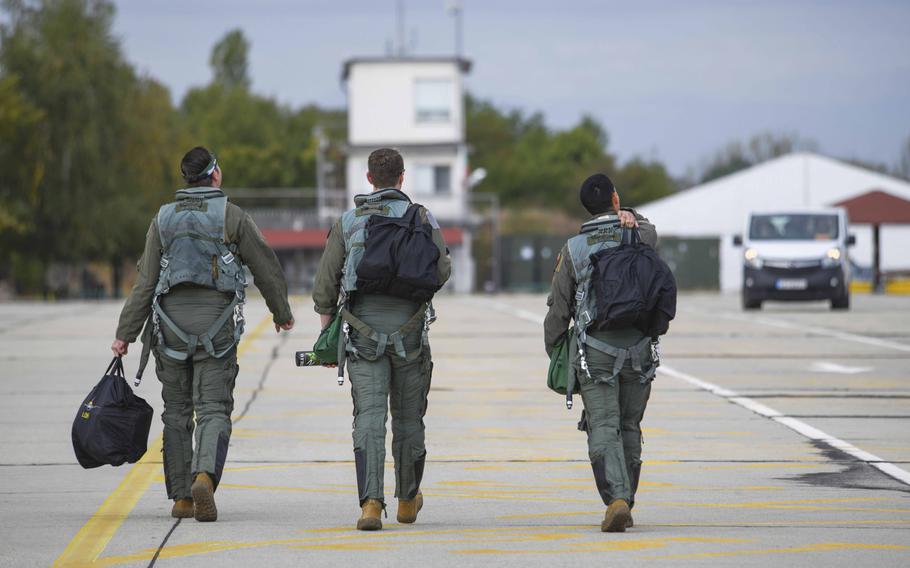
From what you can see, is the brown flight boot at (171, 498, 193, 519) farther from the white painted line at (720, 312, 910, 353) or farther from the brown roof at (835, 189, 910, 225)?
the brown roof at (835, 189, 910, 225)

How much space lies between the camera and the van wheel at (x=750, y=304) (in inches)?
1307

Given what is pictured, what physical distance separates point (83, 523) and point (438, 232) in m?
2.24

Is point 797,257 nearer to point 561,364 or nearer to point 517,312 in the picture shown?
point 517,312

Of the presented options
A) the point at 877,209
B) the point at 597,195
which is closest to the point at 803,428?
the point at 597,195

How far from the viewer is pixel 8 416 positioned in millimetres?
13547

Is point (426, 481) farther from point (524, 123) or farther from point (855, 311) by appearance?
point (524, 123)

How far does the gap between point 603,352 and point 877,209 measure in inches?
1715

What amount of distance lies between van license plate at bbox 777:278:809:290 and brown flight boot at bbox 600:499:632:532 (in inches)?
996

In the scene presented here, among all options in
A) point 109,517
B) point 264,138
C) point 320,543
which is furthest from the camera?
point 264,138

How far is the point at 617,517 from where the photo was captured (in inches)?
296

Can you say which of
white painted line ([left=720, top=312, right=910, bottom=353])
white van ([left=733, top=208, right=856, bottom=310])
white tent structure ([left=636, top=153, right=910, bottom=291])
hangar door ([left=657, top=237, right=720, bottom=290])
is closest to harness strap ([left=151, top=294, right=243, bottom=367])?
white painted line ([left=720, top=312, right=910, bottom=353])

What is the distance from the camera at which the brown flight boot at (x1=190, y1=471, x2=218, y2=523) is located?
25.8 ft

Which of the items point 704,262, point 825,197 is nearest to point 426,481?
point 704,262

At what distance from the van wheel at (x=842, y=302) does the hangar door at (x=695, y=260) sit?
2870 centimetres
